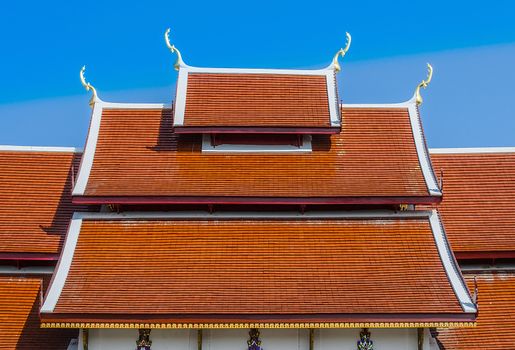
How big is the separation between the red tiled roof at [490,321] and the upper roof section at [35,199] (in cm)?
990

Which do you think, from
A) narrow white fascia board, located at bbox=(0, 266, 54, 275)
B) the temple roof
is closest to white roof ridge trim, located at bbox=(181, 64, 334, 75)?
the temple roof

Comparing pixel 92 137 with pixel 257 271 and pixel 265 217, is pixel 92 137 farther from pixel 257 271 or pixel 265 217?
pixel 257 271

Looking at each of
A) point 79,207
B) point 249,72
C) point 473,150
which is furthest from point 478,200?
point 79,207

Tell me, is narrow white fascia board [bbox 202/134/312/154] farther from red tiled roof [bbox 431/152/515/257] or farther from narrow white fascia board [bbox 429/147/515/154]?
red tiled roof [bbox 431/152/515/257]

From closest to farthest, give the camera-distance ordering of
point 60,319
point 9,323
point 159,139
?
point 60,319 < point 9,323 < point 159,139

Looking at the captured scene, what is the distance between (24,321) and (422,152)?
1094cm

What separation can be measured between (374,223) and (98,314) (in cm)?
704

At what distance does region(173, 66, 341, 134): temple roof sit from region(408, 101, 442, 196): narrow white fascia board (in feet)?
7.26

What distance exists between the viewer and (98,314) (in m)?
17.1

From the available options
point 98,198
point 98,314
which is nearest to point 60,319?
point 98,314

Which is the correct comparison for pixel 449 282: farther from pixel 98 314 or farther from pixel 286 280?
pixel 98 314

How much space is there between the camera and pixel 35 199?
2112 centimetres

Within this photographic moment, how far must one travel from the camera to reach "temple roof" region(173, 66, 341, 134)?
68.8ft

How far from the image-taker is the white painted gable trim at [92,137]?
19859 millimetres
